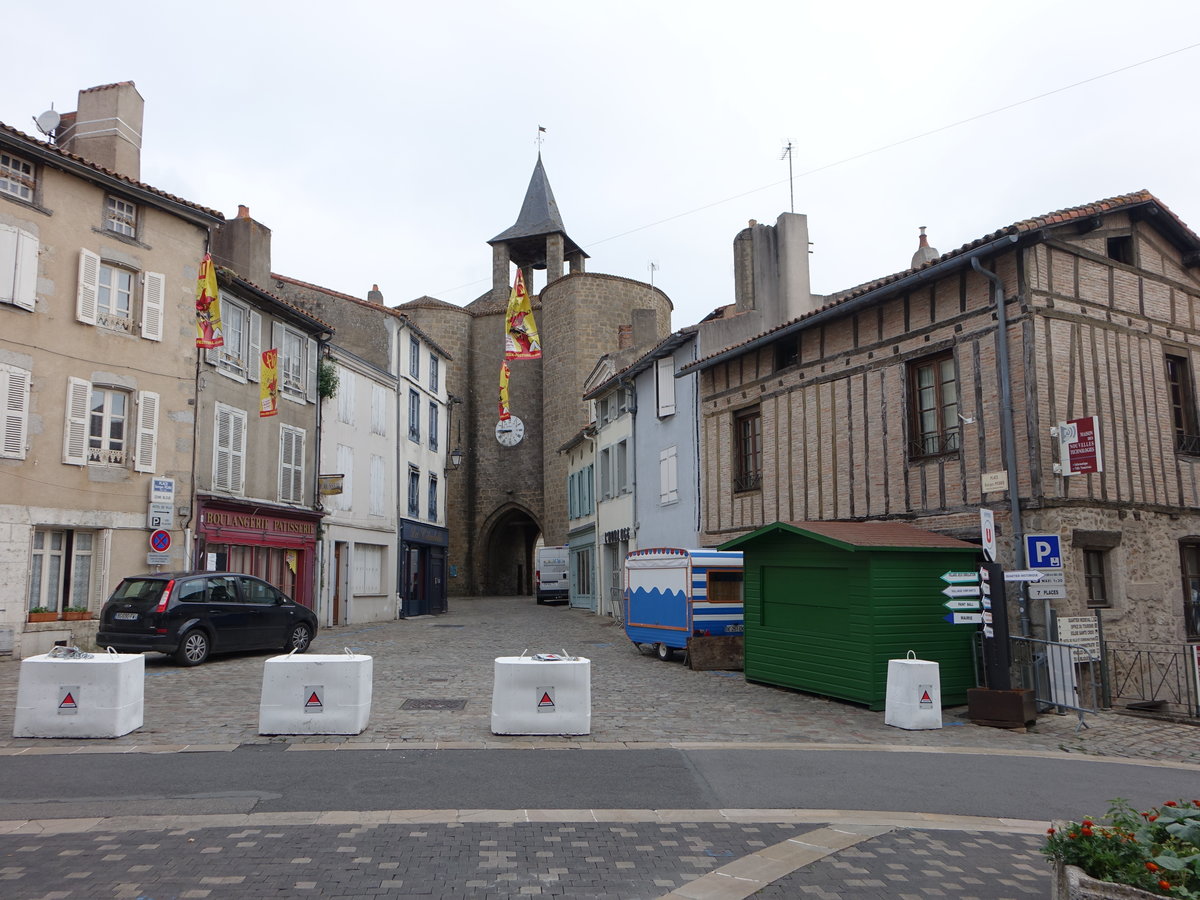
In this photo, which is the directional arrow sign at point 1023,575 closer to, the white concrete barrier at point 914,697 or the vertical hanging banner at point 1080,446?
the vertical hanging banner at point 1080,446

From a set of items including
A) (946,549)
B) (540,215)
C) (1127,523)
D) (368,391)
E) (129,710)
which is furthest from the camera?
(540,215)

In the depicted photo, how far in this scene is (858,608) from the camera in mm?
10164

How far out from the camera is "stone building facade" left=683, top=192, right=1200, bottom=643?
10.9m

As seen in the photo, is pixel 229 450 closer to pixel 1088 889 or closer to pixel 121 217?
pixel 121 217

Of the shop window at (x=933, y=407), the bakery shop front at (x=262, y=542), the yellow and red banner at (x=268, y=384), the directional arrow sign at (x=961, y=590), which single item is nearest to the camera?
the directional arrow sign at (x=961, y=590)

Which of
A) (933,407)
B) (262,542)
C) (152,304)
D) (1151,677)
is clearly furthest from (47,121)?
(1151,677)

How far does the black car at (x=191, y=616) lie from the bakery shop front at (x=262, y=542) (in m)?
2.98

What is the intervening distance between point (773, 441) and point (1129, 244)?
5685 mm

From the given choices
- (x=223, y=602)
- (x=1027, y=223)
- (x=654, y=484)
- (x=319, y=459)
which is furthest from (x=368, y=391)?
(x=1027, y=223)

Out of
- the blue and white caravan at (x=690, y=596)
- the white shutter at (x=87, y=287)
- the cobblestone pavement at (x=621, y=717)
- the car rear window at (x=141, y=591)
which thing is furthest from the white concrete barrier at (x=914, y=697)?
the white shutter at (x=87, y=287)

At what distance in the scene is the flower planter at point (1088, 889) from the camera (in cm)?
334

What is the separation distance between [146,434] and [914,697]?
1259 centimetres

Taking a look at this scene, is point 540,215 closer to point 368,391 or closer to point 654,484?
point 368,391

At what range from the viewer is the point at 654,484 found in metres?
21.6
